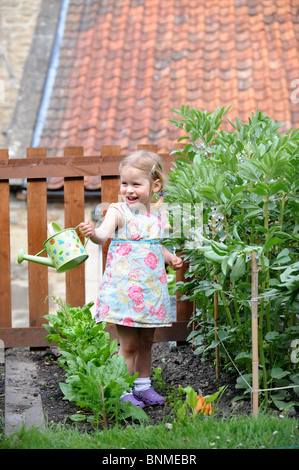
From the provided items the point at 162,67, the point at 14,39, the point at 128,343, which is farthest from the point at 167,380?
the point at 14,39

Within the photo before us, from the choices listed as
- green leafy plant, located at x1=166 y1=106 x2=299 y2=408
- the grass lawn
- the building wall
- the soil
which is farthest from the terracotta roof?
the grass lawn

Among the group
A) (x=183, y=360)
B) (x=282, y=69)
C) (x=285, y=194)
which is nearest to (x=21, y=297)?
(x=183, y=360)

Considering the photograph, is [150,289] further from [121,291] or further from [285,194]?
[285,194]

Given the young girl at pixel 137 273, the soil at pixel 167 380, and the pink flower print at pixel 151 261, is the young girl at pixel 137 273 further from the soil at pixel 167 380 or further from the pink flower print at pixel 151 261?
the soil at pixel 167 380

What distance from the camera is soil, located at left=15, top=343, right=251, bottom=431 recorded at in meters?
2.90

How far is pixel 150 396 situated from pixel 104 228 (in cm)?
87

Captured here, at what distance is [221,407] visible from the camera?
2.91m

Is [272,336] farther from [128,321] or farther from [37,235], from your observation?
[37,235]

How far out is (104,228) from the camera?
3021 millimetres

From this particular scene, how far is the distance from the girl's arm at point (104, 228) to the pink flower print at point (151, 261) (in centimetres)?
21

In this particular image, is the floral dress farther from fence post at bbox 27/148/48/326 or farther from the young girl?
fence post at bbox 27/148/48/326

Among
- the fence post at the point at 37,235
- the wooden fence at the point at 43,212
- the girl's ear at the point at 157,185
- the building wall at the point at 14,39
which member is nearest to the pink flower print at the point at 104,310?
the girl's ear at the point at 157,185

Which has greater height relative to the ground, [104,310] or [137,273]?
[137,273]
